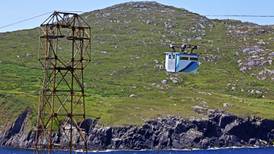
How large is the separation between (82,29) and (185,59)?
79.7 ft

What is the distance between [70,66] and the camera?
73.2 metres

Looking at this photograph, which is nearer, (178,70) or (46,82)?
(46,82)

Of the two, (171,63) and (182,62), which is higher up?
(182,62)

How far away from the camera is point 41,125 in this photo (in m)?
73.9

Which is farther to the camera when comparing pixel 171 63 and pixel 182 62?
pixel 171 63

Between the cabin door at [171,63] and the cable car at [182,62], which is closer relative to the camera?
the cable car at [182,62]

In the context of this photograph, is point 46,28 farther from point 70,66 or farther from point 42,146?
point 42,146

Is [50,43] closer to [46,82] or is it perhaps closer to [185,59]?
[46,82]

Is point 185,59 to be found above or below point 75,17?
below

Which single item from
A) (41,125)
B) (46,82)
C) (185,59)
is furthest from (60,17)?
(185,59)

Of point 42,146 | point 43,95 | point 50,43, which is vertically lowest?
point 42,146

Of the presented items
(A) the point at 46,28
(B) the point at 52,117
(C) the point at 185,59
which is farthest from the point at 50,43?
(C) the point at 185,59

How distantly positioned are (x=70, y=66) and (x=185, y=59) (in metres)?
25.6

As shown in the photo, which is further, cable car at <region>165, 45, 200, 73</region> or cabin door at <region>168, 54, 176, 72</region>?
cabin door at <region>168, 54, 176, 72</region>
